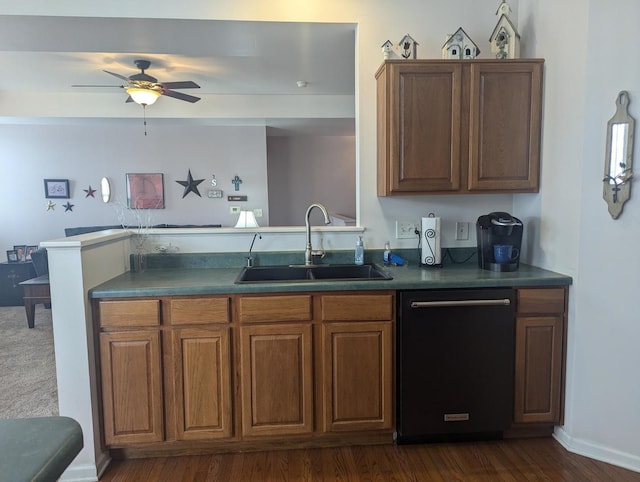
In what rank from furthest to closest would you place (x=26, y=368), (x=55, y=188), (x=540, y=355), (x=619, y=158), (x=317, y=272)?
(x=55, y=188) → (x=26, y=368) → (x=317, y=272) → (x=540, y=355) → (x=619, y=158)

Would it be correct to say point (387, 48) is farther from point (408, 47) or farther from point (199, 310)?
point (199, 310)

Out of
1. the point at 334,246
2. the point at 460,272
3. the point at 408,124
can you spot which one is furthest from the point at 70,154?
the point at 460,272

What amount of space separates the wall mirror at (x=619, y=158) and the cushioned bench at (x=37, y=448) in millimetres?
2212

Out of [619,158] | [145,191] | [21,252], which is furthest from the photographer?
[145,191]

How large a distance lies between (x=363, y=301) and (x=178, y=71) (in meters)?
3.65

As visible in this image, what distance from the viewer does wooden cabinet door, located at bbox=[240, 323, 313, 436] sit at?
196cm

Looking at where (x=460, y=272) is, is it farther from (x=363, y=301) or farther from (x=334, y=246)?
(x=334, y=246)

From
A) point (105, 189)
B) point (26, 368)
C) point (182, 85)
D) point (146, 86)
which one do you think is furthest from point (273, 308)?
point (105, 189)

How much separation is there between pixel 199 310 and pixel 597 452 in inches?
83.2

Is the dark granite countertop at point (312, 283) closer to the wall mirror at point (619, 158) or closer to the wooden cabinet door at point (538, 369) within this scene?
the wooden cabinet door at point (538, 369)

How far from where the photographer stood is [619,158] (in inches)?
72.0

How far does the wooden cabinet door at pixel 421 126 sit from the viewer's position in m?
2.15

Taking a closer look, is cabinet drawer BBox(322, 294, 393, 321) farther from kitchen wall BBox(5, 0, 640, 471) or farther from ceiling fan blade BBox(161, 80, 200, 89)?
ceiling fan blade BBox(161, 80, 200, 89)

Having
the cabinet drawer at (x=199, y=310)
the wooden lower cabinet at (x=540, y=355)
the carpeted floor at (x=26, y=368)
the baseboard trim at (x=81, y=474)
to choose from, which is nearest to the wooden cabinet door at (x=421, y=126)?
the wooden lower cabinet at (x=540, y=355)
